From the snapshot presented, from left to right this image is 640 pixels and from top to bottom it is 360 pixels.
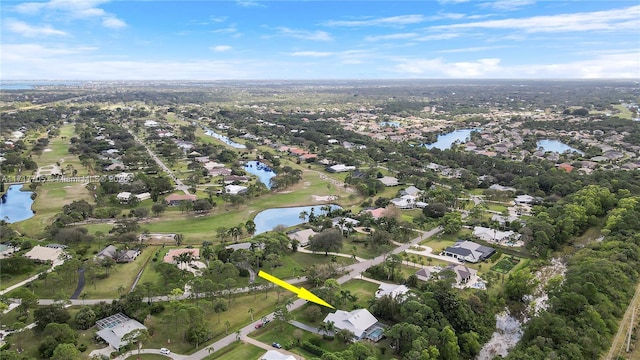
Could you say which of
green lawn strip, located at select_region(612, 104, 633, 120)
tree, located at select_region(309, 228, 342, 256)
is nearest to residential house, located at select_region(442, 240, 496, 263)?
tree, located at select_region(309, 228, 342, 256)

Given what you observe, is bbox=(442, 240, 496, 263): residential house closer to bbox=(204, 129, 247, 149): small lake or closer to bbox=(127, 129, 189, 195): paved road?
bbox=(127, 129, 189, 195): paved road

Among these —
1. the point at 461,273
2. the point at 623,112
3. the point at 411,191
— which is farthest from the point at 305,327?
the point at 623,112

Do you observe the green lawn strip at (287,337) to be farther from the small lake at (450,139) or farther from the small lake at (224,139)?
the small lake at (450,139)

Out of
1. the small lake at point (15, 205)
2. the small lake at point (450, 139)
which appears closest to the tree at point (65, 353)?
the small lake at point (15, 205)

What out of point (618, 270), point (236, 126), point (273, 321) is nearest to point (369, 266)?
point (273, 321)

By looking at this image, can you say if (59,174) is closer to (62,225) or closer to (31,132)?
(62,225)

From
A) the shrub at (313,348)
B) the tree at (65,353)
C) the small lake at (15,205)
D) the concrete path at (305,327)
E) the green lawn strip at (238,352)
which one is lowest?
the concrete path at (305,327)
